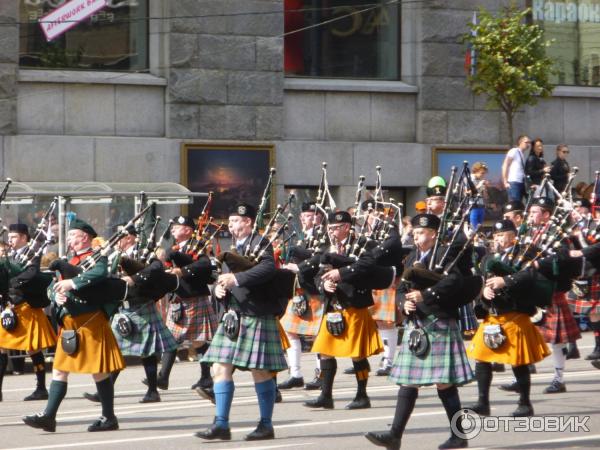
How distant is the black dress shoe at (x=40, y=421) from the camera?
32.9 feet

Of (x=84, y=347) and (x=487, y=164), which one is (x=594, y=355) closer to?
(x=84, y=347)

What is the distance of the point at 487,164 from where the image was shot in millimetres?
22219

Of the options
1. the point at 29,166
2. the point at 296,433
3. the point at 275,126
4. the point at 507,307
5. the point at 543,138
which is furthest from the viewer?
the point at 543,138

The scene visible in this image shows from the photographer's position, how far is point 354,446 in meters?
9.58

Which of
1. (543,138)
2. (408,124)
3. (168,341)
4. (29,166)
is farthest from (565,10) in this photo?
(168,341)

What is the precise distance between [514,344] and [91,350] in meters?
3.23

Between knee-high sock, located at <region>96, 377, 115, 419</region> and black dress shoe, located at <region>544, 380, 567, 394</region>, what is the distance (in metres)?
4.06

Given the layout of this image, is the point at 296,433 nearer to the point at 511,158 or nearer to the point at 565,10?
the point at 511,158

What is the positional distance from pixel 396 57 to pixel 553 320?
10.0 metres


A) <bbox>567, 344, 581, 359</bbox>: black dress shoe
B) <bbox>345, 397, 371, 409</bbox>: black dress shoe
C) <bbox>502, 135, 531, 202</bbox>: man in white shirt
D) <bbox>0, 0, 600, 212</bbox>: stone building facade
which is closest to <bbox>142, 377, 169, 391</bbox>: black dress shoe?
<bbox>345, 397, 371, 409</bbox>: black dress shoe

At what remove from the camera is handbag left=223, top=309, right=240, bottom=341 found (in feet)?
32.3

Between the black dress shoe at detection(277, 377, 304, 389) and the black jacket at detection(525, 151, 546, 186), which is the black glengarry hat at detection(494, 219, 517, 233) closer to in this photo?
the black dress shoe at detection(277, 377, 304, 389)

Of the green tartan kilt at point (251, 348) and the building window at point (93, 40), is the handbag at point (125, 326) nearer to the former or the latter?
the green tartan kilt at point (251, 348)

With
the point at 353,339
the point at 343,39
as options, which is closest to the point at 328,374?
the point at 353,339
